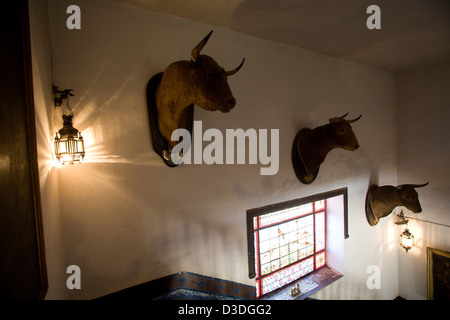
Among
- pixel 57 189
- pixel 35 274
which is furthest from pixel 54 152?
pixel 35 274

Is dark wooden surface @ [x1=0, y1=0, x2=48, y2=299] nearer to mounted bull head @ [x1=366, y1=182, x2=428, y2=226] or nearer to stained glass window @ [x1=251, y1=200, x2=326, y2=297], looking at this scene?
stained glass window @ [x1=251, y1=200, x2=326, y2=297]

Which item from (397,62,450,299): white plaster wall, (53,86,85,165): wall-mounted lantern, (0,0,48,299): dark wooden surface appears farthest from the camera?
(397,62,450,299): white plaster wall

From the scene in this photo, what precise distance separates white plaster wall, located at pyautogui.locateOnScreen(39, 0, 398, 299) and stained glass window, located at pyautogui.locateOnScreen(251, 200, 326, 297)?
441mm

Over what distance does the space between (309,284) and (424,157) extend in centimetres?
298

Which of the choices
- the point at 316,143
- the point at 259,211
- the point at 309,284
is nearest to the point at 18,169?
the point at 259,211

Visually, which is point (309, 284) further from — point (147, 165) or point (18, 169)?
point (18, 169)

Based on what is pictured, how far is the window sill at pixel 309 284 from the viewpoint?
2633 mm

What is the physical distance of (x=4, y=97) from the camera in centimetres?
63

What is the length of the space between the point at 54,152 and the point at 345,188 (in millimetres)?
3378

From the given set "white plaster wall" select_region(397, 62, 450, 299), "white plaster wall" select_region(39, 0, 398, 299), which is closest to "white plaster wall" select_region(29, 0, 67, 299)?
"white plaster wall" select_region(39, 0, 398, 299)

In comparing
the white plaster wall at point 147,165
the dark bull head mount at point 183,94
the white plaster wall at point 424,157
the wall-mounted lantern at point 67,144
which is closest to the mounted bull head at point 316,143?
the white plaster wall at point 147,165

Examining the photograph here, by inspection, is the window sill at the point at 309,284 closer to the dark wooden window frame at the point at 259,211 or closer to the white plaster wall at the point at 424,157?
the dark wooden window frame at the point at 259,211

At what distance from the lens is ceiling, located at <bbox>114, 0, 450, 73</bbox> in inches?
68.0
